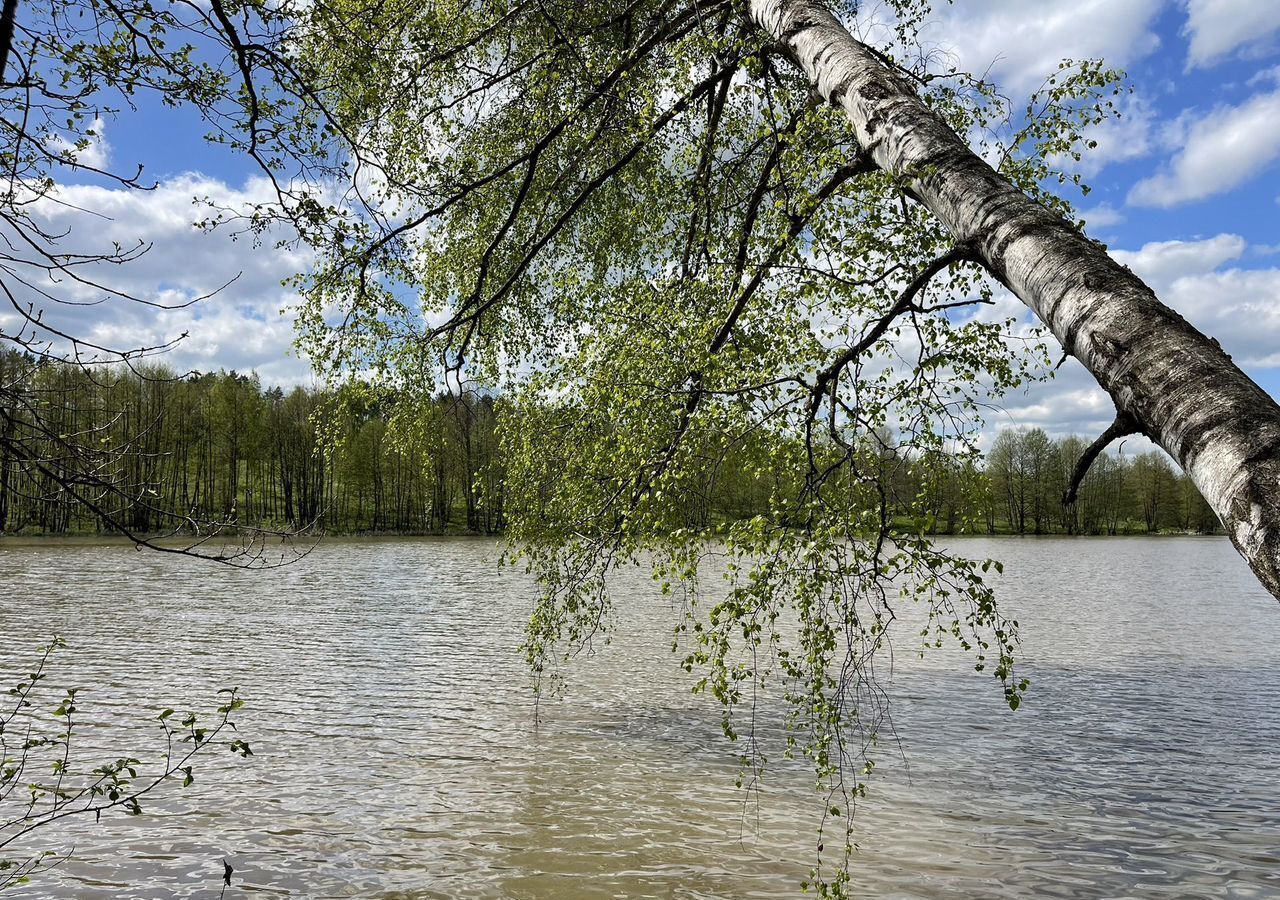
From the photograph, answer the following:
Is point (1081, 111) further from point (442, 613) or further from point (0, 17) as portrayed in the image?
point (442, 613)

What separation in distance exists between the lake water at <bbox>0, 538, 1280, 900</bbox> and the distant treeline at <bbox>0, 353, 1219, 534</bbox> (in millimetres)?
3293

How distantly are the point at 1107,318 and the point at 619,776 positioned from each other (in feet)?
29.6

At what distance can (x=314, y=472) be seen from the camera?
2965 inches

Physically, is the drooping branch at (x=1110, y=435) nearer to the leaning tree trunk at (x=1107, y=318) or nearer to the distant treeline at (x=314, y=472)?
the leaning tree trunk at (x=1107, y=318)

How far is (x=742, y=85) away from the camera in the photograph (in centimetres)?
1174

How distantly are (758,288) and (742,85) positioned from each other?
19.7ft

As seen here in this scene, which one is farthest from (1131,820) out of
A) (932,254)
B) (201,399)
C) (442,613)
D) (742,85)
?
(201,399)

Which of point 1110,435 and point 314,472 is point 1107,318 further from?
point 314,472

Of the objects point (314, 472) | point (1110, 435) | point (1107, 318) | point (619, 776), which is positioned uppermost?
point (314, 472)

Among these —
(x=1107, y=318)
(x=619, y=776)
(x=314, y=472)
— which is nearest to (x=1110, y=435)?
(x=1107, y=318)

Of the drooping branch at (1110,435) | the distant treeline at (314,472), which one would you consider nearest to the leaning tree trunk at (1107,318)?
the drooping branch at (1110,435)

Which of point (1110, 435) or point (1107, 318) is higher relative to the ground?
point (1107, 318)

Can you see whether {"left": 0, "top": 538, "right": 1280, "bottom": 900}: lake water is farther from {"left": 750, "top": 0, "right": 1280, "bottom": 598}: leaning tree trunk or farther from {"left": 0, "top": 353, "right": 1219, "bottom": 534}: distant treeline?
{"left": 750, "top": 0, "right": 1280, "bottom": 598}: leaning tree trunk

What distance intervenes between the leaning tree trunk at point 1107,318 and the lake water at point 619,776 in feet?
20.2
